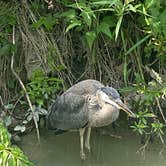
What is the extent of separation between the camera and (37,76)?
5297 mm

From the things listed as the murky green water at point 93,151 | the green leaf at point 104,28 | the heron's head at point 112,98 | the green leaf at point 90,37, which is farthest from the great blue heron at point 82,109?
the green leaf at point 104,28

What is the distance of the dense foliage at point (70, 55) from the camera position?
5152 mm

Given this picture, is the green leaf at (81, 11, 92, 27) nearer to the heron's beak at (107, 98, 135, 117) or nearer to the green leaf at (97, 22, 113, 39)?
the green leaf at (97, 22, 113, 39)

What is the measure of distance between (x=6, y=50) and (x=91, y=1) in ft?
3.10

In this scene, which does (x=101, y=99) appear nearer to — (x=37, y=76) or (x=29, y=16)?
(x=37, y=76)

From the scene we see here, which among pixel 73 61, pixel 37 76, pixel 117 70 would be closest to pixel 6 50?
pixel 37 76

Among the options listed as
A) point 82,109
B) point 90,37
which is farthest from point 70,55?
point 82,109

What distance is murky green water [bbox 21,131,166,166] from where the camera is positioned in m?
4.93

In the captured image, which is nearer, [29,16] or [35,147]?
[35,147]

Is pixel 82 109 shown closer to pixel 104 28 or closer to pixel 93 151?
pixel 93 151

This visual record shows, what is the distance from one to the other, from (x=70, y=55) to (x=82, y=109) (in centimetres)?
84

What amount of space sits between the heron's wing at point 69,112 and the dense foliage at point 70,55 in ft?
0.63

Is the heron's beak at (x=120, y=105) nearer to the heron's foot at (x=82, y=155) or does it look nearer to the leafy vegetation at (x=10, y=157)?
the heron's foot at (x=82, y=155)

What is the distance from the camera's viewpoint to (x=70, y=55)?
5.67 m
